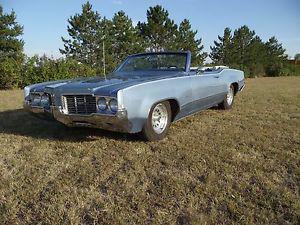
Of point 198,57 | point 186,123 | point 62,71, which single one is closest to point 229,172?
point 186,123

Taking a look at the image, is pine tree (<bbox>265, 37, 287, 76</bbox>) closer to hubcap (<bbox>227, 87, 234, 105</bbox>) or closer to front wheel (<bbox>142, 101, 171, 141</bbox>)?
hubcap (<bbox>227, 87, 234, 105</bbox>)

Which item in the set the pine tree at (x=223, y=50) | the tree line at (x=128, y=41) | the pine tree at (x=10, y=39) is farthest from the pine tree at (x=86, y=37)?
the pine tree at (x=223, y=50)

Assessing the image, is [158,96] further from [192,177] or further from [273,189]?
[273,189]

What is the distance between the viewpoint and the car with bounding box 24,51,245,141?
3.72m

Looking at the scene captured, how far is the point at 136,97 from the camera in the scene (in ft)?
12.4

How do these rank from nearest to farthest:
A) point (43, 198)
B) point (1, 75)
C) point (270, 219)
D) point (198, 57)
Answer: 1. point (270, 219)
2. point (43, 198)
3. point (1, 75)
4. point (198, 57)

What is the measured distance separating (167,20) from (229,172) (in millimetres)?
31586

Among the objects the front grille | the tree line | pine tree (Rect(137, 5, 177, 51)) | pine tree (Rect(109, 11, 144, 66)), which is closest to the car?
the front grille

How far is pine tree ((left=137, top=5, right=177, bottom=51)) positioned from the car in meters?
27.6

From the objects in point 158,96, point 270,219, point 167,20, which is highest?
point 167,20

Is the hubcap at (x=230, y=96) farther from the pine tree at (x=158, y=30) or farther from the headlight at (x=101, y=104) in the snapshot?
the pine tree at (x=158, y=30)

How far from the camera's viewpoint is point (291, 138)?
4.39 m

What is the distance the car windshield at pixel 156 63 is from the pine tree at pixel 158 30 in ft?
89.6

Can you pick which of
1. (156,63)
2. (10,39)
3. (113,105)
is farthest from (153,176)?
(10,39)
